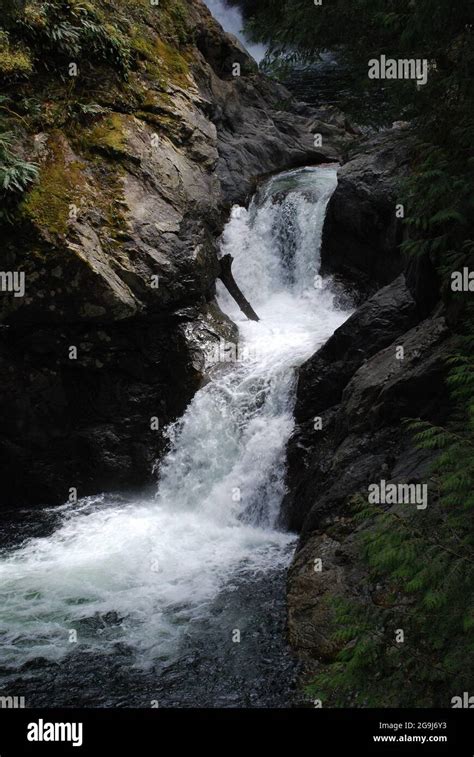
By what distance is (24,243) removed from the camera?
409 inches

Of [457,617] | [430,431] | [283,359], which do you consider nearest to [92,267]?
[283,359]

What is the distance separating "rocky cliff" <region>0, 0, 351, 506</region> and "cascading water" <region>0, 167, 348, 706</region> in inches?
33.6

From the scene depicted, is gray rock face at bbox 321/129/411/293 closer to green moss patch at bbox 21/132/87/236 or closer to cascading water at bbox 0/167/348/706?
cascading water at bbox 0/167/348/706

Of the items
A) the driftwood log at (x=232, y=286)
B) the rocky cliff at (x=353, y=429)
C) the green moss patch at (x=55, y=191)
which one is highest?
the green moss patch at (x=55, y=191)

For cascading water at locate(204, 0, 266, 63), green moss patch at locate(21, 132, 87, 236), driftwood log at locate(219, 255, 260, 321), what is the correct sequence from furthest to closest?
cascading water at locate(204, 0, 266, 63)
driftwood log at locate(219, 255, 260, 321)
green moss patch at locate(21, 132, 87, 236)

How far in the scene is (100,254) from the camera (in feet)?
35.3

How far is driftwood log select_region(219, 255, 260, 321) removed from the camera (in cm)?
1368

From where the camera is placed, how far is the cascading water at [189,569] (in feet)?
22.3

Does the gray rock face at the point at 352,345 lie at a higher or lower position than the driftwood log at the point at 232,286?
lower

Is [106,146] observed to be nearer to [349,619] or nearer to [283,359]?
[283,359]
